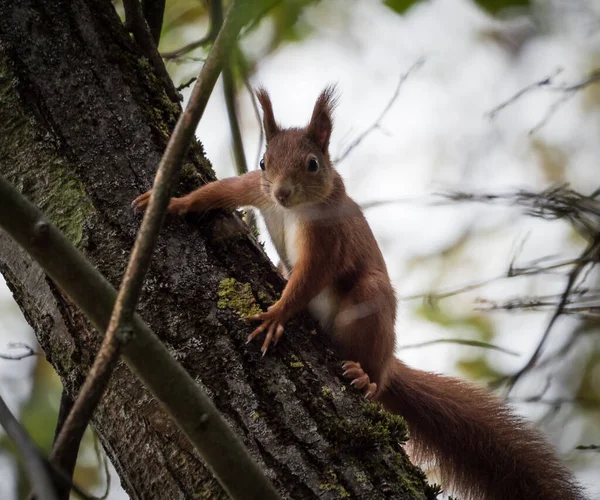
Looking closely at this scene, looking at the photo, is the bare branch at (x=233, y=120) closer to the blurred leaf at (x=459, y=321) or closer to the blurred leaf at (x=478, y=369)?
the blurred leaf at (x=459, y=321)

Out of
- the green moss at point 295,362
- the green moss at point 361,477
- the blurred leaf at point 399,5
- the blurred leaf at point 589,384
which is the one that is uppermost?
the blurred leaf at point 589,384

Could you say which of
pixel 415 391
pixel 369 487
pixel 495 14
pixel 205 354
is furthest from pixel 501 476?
pixel 495 14

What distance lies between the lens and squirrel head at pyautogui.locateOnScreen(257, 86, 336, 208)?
9.84ft

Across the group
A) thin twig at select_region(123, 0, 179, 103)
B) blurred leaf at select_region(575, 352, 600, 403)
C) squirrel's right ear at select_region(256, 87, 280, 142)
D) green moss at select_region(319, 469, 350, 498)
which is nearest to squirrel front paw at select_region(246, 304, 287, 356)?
green moss at select_region(319, 469, 350, 498)

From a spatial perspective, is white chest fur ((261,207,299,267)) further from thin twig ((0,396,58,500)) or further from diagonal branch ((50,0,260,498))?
thin twig ((0,396,58,500))

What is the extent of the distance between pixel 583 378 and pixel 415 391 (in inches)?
26.8

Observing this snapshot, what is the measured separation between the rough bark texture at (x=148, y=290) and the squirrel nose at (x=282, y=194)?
70cm

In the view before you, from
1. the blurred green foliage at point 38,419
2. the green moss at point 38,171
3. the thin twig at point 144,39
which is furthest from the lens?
the blurred green foliage at point 38,419

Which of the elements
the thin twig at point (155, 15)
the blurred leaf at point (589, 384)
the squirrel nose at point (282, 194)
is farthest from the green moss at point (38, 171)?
the blurred leaf at point (589, 384)

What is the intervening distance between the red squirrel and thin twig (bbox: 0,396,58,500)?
4.20ft

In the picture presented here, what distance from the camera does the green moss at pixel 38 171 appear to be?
191 centimetres

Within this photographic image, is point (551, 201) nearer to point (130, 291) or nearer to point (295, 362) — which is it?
point (295, 362)

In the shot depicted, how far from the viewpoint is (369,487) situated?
5.72 ft

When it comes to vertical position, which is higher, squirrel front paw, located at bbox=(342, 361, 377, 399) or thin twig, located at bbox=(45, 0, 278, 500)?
squirrel front paw, located at bbox=(342, 361, 377, 399)
